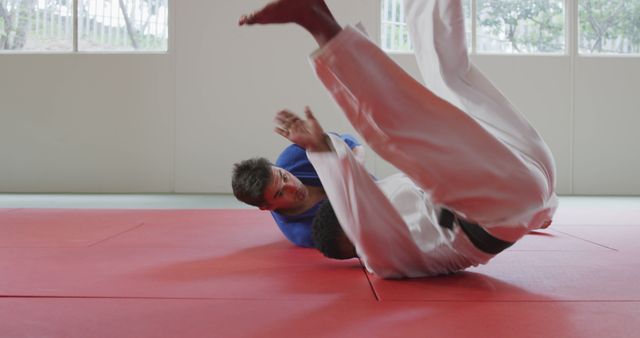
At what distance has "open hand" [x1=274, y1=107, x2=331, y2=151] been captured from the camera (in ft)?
6.72

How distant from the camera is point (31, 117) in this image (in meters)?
8.84

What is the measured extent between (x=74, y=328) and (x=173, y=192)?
707cm

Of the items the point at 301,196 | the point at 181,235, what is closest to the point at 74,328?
the point at 301,196

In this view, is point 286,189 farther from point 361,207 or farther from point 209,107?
point 209,107

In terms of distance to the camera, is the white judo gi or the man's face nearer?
the white judo gi

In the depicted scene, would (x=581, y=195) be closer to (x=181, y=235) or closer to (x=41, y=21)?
(x=181, y=235)

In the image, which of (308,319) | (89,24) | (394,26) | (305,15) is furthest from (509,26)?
(308,319)

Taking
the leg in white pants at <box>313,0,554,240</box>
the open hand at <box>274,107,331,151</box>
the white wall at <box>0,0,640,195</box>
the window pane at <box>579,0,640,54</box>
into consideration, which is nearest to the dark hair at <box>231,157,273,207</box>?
the open hand at <box>274,107,331,151</box>

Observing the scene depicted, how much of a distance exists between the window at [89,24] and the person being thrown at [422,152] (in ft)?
23.3

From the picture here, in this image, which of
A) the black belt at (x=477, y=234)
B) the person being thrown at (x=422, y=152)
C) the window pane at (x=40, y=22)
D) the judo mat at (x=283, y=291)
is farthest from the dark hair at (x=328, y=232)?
the window pane at (x=40, y=22)

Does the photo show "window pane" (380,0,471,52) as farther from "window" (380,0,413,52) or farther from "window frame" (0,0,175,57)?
"window frame" (0,0,175,57)

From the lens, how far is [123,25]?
8.84m

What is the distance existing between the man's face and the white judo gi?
76 centimetres

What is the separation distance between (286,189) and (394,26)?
615cm
